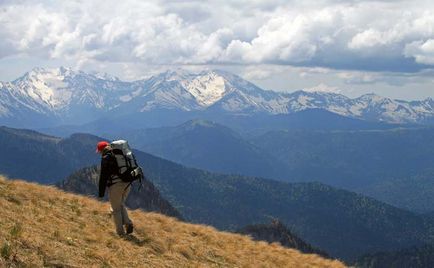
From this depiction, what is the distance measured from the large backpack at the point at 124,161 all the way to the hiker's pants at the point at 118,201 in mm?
446

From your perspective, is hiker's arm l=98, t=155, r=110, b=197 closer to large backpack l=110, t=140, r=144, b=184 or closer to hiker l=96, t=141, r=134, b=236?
hiker l=96, t=141, r=134, b=236

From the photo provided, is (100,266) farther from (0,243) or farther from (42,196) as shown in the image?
(42,196)

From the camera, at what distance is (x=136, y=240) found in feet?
69.9

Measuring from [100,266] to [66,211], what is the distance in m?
7.71

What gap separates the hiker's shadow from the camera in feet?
68.6

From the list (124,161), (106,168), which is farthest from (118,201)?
(124,161)

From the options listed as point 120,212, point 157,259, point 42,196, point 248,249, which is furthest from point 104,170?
point 248,249

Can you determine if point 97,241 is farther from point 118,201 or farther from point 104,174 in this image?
point 104,174

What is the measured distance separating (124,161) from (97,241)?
3.17m

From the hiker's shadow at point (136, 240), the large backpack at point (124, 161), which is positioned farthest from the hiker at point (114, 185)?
the hiker's shadow at point (136, 240)

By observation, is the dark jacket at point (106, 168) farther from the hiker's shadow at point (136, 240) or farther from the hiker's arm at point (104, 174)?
the hiker's shadow at point (136, 240)

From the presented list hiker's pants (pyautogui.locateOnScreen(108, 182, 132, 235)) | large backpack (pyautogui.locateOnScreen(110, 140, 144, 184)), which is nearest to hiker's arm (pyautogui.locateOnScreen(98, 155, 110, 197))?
large backpack (pyautogui.locateOnScreen(110, 140, 144, 184))

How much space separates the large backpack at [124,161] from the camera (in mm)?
20672

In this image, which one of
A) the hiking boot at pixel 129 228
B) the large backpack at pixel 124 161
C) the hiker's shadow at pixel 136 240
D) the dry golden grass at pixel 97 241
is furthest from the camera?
the hiking boot at pixel 129 228
